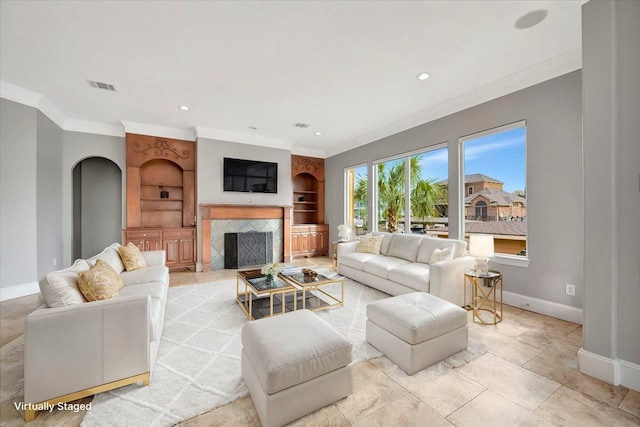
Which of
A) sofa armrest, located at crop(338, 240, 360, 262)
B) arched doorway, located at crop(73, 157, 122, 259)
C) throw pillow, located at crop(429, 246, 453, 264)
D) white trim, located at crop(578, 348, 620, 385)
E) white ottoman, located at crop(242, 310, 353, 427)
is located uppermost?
arched doorway, located at crop(73, 157, 122, 259)

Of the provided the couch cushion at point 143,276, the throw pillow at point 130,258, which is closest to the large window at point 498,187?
the couch cushion at point 143,276

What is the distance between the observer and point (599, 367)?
196 cm

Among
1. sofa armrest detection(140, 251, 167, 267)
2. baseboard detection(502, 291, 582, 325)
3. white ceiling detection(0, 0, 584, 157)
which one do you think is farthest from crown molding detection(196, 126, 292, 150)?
baseboard detection(502, 291, 582, 325)

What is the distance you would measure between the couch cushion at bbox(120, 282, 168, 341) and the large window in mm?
4196

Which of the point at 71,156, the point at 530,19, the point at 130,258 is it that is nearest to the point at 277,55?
the point at 530,19

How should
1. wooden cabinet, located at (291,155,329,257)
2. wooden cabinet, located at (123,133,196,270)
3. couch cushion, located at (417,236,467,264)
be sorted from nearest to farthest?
1. couch cushion, located at (417,236,467,264)
2. wooden cabinet, located at (123,133,196,270)
3. wooden cabinet, located at (291,155,329,257)

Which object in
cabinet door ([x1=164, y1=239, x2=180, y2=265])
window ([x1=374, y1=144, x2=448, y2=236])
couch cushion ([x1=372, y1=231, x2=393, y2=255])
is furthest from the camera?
cabinet door ([x1=164, y1=239, x2=180, y2=265])

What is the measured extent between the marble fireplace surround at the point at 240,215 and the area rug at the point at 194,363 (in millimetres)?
1850

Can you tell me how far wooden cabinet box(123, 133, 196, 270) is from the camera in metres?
5.30

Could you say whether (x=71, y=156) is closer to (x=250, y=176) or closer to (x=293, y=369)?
(x=250, y=176)

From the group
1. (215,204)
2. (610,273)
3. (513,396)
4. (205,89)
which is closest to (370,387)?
(513,396)

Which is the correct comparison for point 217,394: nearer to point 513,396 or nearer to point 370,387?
point 370,387

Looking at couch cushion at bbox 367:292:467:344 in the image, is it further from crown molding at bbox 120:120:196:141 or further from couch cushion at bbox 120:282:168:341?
crown molding at bbox 120:120:196:141

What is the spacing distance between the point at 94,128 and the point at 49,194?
5.15 ft
